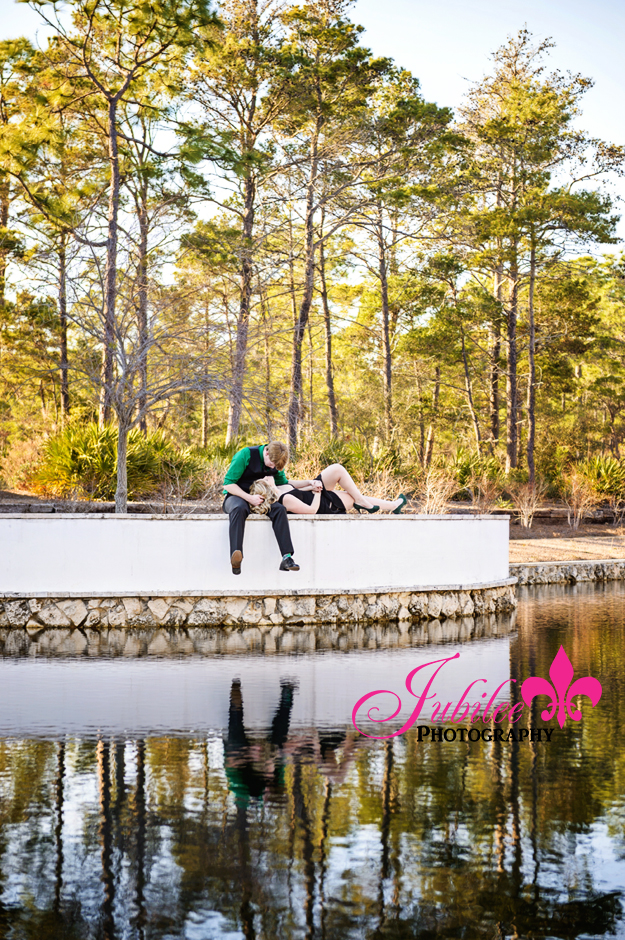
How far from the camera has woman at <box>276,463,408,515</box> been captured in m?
8.96

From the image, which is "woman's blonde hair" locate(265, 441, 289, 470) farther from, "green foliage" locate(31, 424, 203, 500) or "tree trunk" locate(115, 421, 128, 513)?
"green foliage" locate(31, 424, 203, 500)

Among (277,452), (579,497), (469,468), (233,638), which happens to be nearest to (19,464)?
(469,468)

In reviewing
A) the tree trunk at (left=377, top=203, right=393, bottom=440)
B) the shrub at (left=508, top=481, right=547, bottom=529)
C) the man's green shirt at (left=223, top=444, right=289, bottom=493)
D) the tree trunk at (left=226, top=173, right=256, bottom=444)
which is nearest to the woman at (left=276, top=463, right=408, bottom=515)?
the man's green shirt at (left=223, top=444, right=289, bottom=493)

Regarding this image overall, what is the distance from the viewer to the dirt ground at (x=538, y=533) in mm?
12188

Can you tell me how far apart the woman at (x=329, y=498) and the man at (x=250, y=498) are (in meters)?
0.24

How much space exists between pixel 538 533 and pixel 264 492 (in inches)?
443

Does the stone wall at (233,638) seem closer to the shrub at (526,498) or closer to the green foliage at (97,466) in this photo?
the green foliage at (97,466)

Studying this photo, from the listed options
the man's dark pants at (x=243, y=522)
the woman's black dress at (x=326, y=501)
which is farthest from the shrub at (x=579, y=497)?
the man's dark pants at (x=243, y=522)

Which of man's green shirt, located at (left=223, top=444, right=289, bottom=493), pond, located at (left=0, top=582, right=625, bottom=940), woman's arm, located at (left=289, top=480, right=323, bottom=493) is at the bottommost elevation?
pond, located at (left=0, top=582, right=625, bottom=940)

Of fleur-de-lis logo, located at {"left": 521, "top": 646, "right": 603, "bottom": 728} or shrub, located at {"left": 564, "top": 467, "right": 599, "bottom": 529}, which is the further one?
shrub, located at {"left": 564, "top": 467, "right": 599, "bottom": 529}

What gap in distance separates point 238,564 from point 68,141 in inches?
631

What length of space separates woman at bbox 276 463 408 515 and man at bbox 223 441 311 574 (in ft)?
0.78

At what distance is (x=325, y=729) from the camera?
4.84 m

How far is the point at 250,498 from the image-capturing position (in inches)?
337
